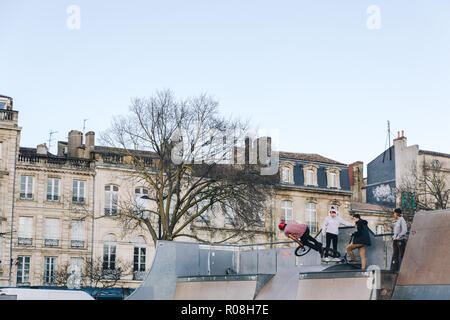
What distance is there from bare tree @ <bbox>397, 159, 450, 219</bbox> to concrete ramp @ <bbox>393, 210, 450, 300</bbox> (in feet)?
97.1

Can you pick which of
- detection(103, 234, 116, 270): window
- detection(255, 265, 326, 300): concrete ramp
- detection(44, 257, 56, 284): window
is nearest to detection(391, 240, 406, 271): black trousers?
detection(255, 265, 326, 300): concrete ramp

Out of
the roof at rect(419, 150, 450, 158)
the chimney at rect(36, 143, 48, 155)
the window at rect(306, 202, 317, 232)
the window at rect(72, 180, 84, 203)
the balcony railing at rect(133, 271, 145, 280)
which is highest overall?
the roof at rect(419, 150, 450, 158)

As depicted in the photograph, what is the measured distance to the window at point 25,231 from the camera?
4959cm

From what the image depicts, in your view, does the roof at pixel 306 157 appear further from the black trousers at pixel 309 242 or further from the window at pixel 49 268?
the black trousers at pixel 309 242

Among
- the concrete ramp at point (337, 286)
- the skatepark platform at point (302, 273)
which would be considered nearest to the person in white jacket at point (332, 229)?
the skatepark platform at point (302, 273)

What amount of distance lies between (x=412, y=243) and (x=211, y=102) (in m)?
23.6

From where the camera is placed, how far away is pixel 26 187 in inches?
1978

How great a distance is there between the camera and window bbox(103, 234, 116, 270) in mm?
51419

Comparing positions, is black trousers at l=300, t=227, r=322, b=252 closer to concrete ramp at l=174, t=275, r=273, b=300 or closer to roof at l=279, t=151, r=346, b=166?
concrete ramp at l=174, t=275, r=273, b=300

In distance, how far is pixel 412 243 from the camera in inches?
716
